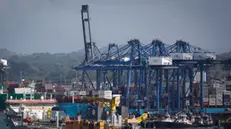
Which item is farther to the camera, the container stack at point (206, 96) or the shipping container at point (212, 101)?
the container stack at point (206, 96)

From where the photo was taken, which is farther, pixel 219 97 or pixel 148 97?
pixel 219 97

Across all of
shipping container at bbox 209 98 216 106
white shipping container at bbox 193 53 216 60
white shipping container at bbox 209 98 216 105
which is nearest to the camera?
white shipping container at bbox 193 53 216 60

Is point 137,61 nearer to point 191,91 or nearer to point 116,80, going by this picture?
point 191,91

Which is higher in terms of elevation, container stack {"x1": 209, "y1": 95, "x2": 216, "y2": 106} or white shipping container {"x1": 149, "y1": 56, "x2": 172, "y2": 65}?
white shipping container {"x1": 149, "y1": 56, "x2": 172, "y2": 65}

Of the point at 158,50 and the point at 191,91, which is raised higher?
the point at 158,50

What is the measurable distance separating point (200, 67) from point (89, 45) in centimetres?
3984

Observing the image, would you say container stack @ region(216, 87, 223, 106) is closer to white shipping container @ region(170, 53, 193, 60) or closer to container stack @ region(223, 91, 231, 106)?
container stack @ region(223, 91, 231, 106)

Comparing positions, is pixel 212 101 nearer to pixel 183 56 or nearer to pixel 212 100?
pixel 212 100

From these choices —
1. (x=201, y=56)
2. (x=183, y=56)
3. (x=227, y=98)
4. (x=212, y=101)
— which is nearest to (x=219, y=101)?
(x=212, y=101)

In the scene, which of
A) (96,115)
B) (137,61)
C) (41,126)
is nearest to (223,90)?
(137,61)

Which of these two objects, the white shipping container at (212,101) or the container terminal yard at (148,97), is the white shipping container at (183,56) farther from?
the white shipping container at (212,101)

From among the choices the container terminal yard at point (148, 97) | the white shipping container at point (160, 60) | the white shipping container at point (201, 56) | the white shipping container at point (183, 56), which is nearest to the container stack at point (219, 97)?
the container terminal yard at point (148, 97)

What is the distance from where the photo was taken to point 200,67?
114 meters

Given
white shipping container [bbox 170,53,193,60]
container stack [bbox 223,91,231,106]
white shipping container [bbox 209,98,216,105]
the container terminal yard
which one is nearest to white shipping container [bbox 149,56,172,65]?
the container terminal yard
